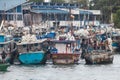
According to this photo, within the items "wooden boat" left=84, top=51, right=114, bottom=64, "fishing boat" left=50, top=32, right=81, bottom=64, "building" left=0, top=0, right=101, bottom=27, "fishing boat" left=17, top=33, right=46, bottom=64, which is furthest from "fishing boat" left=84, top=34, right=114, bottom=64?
"building" left=0, top=0, right=101, bottom=27

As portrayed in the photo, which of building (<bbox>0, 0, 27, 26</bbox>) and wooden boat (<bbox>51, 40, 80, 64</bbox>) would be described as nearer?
wooden boat (<bbox>51, 40, 80, 64</bbox>)

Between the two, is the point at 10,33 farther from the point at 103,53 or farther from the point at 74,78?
the point at 74,78

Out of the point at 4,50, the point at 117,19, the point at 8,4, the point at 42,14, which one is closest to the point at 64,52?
the point at 4,50

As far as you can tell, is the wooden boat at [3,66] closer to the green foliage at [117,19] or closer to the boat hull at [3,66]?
the boat hull at [3,66]

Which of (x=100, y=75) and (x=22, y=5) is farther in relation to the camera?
(x=22, y=5)

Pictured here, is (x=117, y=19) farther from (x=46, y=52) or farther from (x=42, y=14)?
(x=46, y=52)

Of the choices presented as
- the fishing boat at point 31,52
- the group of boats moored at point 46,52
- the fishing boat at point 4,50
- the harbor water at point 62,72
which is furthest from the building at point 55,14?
the harbor water at point 62,72

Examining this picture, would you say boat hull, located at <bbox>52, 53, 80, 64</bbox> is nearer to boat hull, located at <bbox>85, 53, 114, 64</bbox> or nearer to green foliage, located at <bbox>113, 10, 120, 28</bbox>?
boat hull, located at <bbox>85, 53, 114, 64</bbox>

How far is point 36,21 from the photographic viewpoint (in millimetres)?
112625

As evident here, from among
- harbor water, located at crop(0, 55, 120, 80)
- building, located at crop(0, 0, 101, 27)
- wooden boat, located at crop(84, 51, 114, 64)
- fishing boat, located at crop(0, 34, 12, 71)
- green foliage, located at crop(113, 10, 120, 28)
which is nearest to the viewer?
harbor water, located at crop(0, 55, 120, 80)

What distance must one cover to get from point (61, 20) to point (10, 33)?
38.3m

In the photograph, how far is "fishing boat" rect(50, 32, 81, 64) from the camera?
210 ft

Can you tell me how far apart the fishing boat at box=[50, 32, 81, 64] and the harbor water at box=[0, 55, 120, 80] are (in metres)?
0.73

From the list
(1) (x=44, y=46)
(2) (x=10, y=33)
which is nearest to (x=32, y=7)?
(2) (x=10, y=33)
